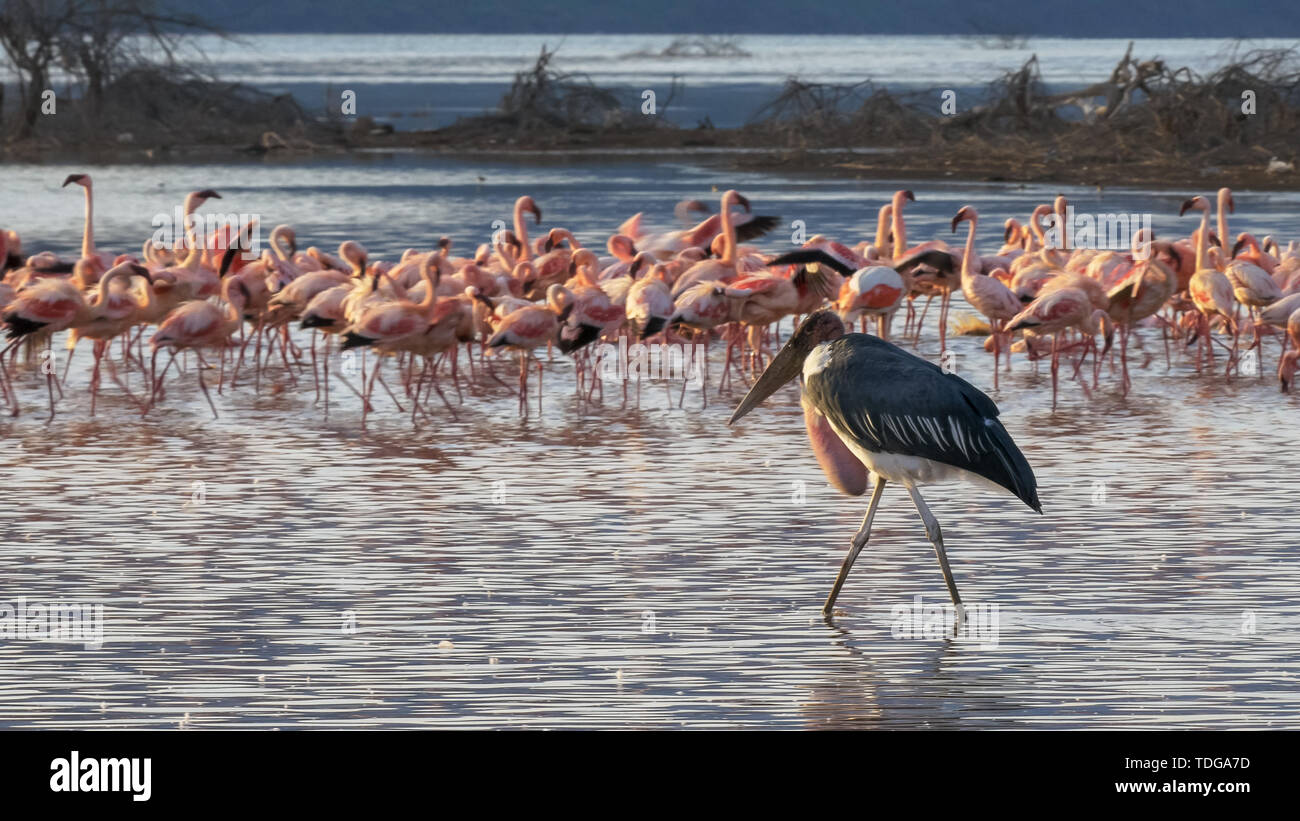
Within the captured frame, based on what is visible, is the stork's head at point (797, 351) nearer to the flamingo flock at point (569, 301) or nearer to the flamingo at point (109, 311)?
the flamingo flock at point (569, 301)

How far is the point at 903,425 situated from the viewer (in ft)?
22.9

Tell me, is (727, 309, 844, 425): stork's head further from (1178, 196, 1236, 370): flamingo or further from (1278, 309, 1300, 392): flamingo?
(1178, 196, 1236, 370): flamingo

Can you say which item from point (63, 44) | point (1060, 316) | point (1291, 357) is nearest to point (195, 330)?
point (1060, 316)

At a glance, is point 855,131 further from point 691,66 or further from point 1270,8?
point 1270,8

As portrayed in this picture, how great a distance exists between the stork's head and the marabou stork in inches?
13.4

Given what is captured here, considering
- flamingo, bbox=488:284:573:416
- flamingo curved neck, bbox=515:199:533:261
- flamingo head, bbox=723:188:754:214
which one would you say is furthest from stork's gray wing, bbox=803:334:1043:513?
flamingo curved neck, bbox=515:199:533:261

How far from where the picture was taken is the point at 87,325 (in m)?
12.0

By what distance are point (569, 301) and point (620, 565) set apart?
4.37 m

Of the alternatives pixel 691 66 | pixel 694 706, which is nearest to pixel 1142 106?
pixel 694 706

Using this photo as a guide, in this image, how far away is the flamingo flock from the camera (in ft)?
38.9

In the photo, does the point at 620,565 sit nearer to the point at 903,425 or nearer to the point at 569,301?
the point at 903,425

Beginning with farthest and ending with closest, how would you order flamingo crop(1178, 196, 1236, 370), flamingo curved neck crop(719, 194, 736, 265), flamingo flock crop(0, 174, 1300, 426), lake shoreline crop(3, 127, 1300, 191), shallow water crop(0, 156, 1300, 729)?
lake shoreline crop(3, 127, 1300, 191) < flamingo curved neck crop(719, 194, 736, 265) < flamingo crop(1178, 196, 1236, 370) < flamingo flock crop(0, 174, 1300, 426) < shallow water crop(0, 156, 1300, 729)

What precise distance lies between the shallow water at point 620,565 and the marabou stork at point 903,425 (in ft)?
1.54

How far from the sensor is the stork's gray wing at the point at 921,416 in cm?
691
